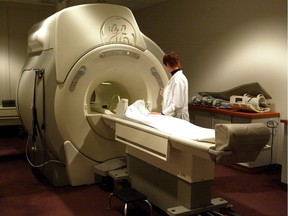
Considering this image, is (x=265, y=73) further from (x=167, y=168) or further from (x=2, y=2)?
(x=2, y=2)

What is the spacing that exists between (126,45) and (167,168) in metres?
1.36

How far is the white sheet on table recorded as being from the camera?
1898 millimetres

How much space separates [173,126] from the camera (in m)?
2.14

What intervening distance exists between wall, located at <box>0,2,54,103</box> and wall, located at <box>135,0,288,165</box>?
229cm

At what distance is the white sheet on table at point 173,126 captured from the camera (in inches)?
74.7

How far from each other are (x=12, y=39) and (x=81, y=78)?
3.41 m

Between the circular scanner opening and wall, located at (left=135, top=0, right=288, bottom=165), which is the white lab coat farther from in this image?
wall, located at (left=135, top=0, right=288, bottom=165)

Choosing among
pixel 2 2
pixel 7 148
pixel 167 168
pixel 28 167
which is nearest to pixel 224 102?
pixel 167 168

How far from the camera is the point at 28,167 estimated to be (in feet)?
12.4

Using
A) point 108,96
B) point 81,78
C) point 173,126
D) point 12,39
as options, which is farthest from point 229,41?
point 12,39

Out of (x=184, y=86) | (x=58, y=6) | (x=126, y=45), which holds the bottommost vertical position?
(x=184, y=86)

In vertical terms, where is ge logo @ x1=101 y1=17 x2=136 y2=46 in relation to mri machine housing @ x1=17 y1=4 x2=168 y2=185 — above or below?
above

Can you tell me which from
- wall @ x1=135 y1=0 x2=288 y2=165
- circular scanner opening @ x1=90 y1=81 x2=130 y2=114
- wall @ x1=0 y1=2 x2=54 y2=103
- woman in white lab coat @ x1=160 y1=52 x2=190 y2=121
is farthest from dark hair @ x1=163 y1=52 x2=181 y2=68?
wall @ x1=0 y1=2 x2=54 y2=103

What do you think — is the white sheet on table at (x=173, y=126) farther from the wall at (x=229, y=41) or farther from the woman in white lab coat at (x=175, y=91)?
the wall at (x=229, y=41)
